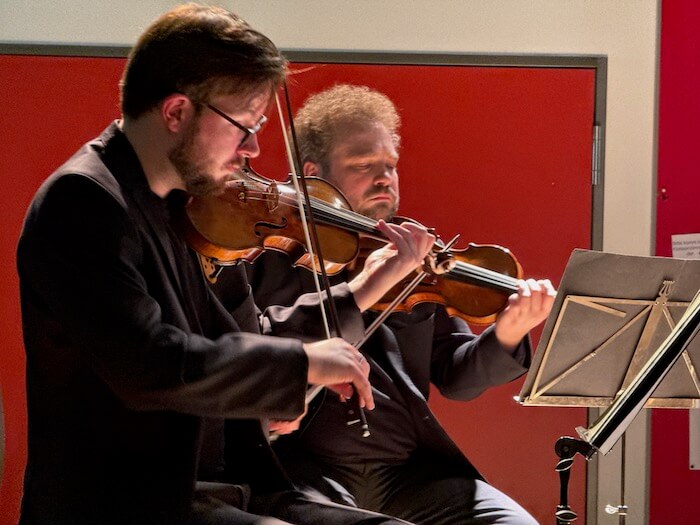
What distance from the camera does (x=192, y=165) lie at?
1.66m

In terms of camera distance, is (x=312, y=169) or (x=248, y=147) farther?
(x=312, y=169)

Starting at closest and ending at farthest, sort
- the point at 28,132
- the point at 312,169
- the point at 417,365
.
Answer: the point at 417,365
the point at 312,169
the point at 28,132

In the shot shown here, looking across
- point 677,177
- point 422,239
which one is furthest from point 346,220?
point 677,177

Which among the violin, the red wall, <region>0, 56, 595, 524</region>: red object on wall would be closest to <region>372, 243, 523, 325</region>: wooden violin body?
the violin

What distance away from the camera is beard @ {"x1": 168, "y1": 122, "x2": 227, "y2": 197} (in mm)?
1646

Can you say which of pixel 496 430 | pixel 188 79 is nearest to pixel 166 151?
pixel 188 79

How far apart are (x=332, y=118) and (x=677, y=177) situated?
1608mm

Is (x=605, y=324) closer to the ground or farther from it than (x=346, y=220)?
closer to the ground

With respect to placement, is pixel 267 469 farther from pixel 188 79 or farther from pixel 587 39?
pixel 587 39

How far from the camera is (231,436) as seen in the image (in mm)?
1839

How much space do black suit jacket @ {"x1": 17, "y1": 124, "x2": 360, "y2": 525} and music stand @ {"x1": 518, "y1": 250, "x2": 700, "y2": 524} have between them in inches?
27.3

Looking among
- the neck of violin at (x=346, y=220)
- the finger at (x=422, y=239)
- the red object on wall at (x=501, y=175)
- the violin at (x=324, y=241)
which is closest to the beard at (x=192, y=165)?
the violin at (x=324, y=241)

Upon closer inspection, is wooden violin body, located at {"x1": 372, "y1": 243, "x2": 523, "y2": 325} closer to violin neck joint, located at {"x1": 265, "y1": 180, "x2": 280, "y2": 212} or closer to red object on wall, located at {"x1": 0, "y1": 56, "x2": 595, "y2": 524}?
violin neck joint, located at {"x1": 265, "y1": 180, "x2": 280, "y2": 212}

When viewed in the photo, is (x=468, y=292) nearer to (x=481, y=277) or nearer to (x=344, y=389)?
(x=481, y=277)
